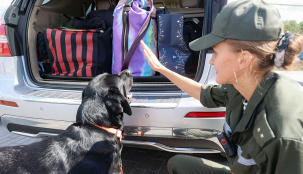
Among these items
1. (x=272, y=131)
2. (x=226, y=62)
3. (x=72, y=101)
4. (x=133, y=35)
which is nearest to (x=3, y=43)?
(x=72, y=101)

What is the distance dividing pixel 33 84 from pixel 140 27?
4.51ft

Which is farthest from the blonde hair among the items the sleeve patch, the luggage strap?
the luggage strap

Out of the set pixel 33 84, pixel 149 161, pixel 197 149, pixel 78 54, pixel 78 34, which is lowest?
pixel 149 161

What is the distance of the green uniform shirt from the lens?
938 mm

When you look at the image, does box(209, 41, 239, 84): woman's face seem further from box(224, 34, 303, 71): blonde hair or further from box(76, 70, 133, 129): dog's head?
box(76, 70, 133, 129): dog's head

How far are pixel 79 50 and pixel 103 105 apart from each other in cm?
125

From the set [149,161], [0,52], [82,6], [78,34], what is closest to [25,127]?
[0,52]

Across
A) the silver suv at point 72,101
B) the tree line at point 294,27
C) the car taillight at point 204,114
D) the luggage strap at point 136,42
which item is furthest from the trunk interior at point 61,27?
the tree line at point 294,27

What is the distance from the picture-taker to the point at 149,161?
2.63 metres

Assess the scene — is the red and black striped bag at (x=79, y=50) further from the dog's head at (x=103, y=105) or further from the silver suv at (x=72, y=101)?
the dog's head at (x=103, y=105)

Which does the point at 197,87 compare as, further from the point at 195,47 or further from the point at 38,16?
the point at 38,16

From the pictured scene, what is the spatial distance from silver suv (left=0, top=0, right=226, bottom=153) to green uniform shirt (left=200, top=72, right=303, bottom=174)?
557mm

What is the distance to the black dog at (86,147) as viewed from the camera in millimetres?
1442

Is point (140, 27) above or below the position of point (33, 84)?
above
